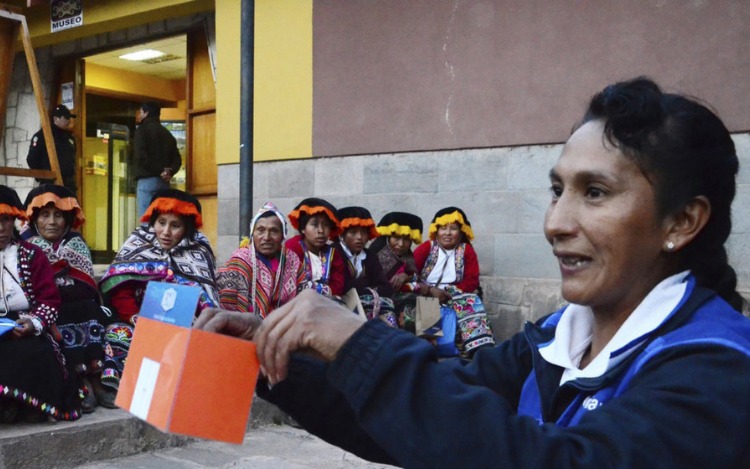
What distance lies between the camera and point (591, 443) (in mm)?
1112

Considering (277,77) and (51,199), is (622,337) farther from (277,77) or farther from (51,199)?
(277,77)

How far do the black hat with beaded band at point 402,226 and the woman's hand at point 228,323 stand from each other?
Answer: 641cm

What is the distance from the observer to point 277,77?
29.1 ft

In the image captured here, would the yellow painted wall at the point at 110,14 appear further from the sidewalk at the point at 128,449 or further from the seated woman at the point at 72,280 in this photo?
the sidewalk at the point at 128,449

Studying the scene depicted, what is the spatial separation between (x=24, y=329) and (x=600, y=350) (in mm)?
4121

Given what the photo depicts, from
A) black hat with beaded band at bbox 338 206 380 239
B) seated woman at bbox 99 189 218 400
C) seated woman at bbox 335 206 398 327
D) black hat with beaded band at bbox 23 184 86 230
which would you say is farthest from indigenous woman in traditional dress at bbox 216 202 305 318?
black hat with beaded band at bbox 23 184 86 230

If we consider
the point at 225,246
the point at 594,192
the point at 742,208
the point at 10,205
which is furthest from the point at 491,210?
the point at 594,192

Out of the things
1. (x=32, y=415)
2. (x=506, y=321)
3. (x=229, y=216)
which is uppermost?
(x=229, y=216)

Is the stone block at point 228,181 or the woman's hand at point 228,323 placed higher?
the stone block at point 228,181

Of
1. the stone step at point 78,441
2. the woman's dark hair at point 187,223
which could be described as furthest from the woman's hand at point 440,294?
the stone step at point 78,441

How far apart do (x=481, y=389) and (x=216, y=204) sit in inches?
359

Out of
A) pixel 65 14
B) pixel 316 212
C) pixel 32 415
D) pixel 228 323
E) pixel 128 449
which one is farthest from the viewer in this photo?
pixel 65 14

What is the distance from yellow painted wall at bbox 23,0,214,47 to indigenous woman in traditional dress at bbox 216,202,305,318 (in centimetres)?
391

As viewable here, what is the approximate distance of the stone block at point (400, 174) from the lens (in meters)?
7.96
